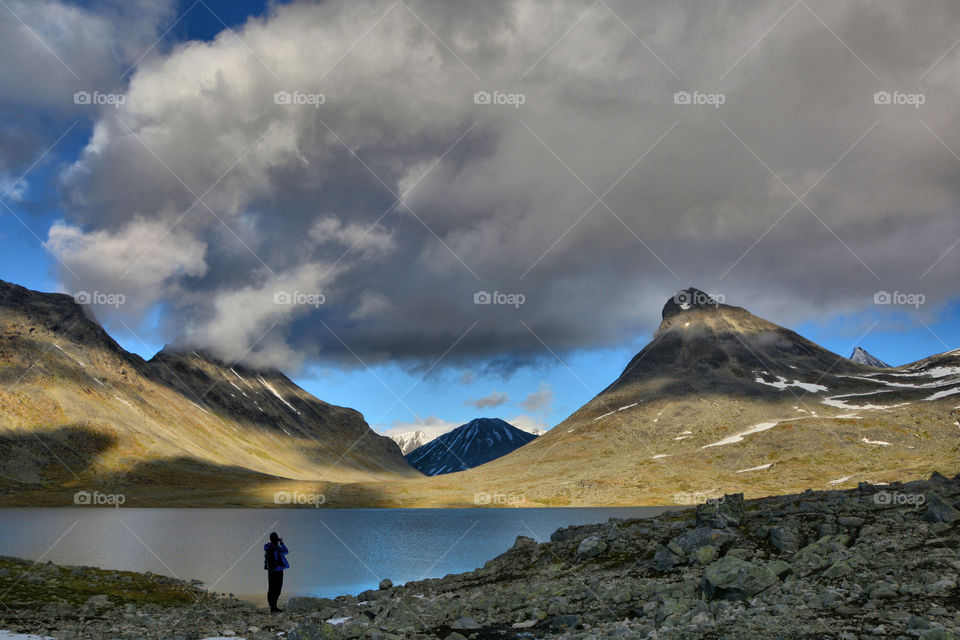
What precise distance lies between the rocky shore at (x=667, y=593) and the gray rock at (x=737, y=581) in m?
0.05

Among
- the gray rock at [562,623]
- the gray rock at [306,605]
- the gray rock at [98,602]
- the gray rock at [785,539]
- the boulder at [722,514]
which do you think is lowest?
the gray rock at [306,605]

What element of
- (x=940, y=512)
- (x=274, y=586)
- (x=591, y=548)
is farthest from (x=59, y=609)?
(x=940, y=512)

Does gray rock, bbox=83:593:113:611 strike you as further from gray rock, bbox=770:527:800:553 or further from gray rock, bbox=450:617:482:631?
gray rock, bbox=770:527:800:553

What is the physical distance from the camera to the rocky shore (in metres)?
17.4

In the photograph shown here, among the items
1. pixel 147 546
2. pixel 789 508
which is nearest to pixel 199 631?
pixel 789 508

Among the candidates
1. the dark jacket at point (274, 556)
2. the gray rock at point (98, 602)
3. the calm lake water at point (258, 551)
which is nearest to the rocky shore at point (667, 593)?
the gray rock at point (98, 602)

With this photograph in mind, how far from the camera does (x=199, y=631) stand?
2573 centimetres

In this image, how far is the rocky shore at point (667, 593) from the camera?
1739cm

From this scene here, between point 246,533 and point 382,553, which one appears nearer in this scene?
point 382,553

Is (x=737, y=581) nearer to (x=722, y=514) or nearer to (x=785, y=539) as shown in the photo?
(x=785, y=539)

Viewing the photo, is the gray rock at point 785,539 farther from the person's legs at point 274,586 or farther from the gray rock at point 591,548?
the person's legs at point 274,586

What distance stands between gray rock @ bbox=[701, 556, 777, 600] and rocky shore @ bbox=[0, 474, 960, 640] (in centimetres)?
5

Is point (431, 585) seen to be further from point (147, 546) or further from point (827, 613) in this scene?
point (147, 546)

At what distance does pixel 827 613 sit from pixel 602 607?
7.45 m
